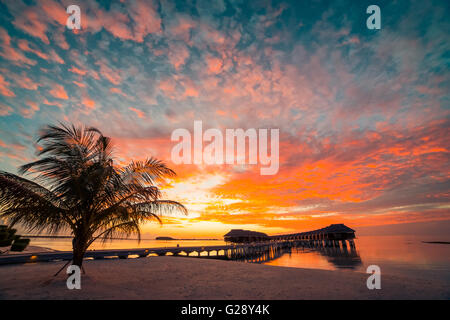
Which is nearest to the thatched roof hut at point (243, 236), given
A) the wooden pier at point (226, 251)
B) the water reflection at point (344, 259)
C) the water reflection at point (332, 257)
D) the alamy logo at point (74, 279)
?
the wooden pier at point (226, 251)

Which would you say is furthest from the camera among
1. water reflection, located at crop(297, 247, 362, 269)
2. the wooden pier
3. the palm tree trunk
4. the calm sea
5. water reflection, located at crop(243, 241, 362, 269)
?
water reflection, located at crop(243, 241, 362, 269)

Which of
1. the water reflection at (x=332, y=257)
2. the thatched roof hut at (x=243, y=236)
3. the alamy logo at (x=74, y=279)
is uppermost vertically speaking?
the alamy logo at (x=74, y=279)

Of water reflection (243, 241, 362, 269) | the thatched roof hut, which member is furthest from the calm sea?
the thatched roof hut

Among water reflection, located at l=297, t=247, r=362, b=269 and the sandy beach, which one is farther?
water reflection, located at l=297, t=247, r=362, b=269

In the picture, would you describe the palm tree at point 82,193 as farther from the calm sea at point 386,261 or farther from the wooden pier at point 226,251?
the wooden pier at point 226,251

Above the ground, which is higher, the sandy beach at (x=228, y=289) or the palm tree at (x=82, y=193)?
the palm tree at (x=82, y=193)

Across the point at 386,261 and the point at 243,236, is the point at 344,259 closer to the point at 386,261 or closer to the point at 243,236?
the point at 386,261

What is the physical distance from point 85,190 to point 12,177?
2444 millimetres

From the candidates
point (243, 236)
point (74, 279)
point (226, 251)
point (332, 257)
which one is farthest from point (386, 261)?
point (243, 236)

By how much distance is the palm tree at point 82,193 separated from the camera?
8.11m

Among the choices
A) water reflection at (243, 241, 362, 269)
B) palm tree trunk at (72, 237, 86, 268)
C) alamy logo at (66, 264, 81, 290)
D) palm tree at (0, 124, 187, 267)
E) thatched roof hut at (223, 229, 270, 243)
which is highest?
palm tree at (0, 124, 187, 267)

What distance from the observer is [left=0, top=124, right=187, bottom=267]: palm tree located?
8109 mm

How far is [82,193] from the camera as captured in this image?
8.34 m

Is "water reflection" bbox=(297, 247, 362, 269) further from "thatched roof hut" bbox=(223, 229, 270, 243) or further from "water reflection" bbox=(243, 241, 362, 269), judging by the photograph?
"thatched roof hut" bbox=(223, 229, 270, 243)
